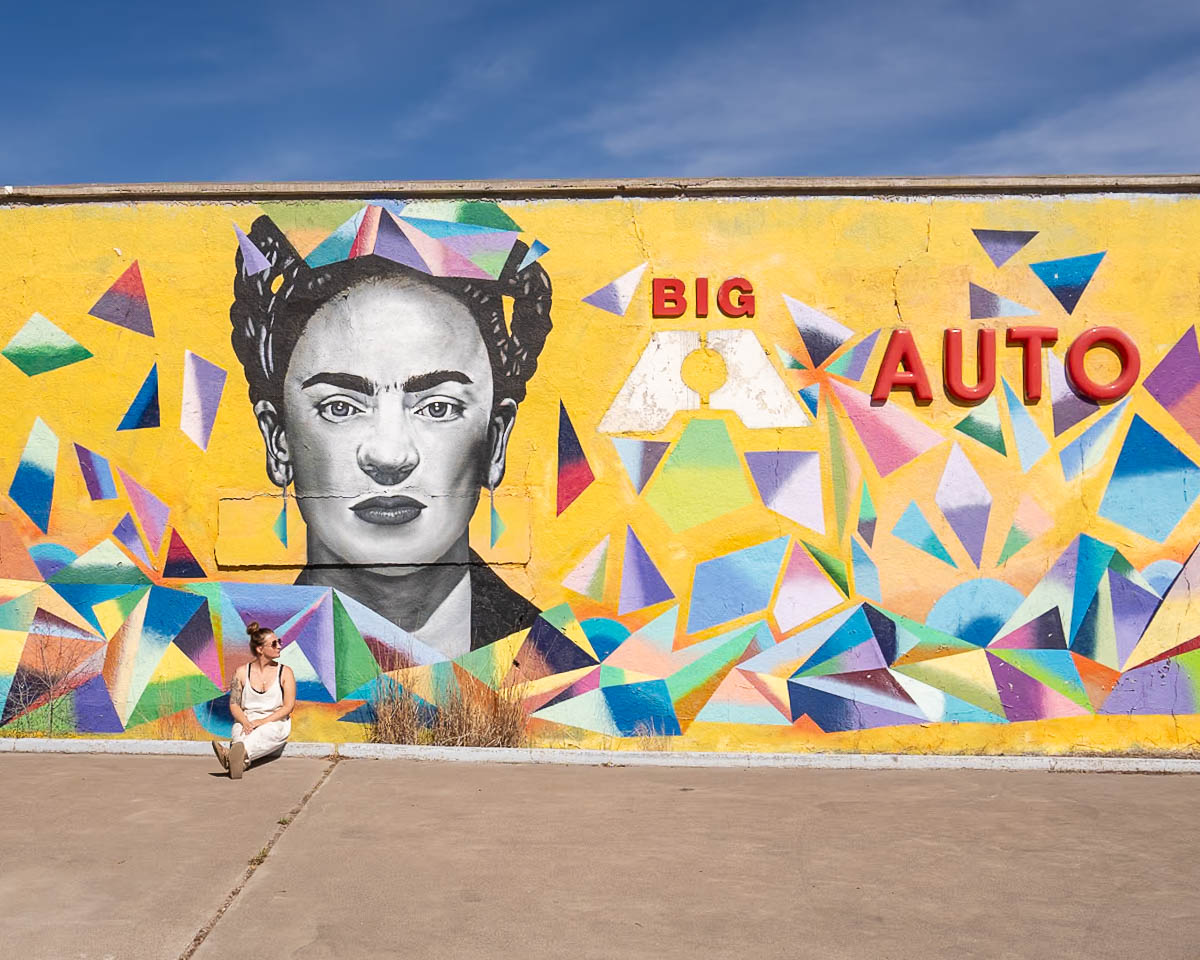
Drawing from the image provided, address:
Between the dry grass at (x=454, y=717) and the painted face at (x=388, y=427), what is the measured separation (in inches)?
37.2

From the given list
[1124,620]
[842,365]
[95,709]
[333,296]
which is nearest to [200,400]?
[333,296]

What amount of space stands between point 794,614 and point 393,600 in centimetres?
289

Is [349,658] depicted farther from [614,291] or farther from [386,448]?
[614,291]

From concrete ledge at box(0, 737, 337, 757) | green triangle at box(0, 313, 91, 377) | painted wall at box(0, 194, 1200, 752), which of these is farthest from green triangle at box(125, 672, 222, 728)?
green triangle at box(0, 313, 91, 377)

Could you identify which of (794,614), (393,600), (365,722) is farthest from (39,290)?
(794,614)

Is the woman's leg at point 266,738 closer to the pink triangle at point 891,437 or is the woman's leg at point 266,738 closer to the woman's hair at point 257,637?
the woman's hair at point 257,637

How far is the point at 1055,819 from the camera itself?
652cm

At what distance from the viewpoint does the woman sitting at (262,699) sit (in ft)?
24.4

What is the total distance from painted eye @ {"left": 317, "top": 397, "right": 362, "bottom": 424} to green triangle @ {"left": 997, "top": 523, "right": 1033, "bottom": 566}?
474cm

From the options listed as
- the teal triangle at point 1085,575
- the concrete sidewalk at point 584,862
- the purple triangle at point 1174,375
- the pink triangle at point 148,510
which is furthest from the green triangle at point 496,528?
the purple triangle at point 1174,375

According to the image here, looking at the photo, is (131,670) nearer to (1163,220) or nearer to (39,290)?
(39,290)

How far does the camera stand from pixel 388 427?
8.30 meters

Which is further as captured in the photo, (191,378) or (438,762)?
(191,378)

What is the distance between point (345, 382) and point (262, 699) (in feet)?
7.61
